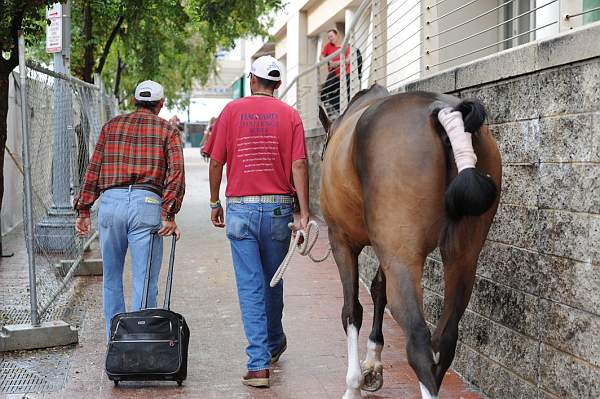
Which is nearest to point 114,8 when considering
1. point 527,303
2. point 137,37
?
point 137,37

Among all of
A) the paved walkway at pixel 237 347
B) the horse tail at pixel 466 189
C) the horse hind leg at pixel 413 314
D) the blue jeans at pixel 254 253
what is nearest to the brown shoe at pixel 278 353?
the paved walkway at pixel 237 347

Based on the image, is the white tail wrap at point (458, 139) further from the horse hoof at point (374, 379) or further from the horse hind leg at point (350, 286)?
the horse hoof at point (374, 379)

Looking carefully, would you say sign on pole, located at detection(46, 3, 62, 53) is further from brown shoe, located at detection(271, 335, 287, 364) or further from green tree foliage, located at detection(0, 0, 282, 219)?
brown shoe, located at detection(271, 335, 287, 364)

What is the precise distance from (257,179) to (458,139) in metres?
2.00

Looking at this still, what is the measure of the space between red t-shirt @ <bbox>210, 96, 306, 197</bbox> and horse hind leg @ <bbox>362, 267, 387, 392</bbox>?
91 cm

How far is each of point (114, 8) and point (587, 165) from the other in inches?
496

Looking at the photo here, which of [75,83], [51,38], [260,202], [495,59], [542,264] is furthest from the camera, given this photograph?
[51,38]

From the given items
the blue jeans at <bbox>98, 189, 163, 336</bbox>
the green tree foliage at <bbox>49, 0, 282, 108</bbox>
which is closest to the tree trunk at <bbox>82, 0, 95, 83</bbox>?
the green tree foliage at <bbox>49, 0, 282, 108</bbox>

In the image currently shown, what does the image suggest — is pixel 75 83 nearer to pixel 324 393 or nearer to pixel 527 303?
pixel 324 393

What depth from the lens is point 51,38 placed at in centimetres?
1157

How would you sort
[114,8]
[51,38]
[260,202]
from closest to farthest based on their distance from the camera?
[260,202] → [51,38] → [114,8]

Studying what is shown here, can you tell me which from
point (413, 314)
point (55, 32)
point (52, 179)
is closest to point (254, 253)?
point (413, 314)

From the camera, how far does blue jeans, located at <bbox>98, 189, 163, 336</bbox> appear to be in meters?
6.17

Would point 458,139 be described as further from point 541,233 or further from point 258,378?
point 258,378
